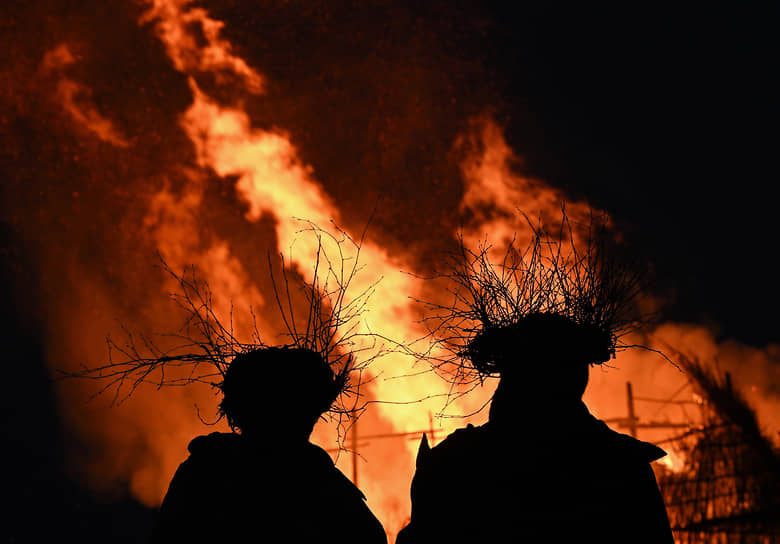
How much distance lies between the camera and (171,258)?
15.8 metres

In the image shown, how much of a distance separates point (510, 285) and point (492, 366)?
54 centimetres

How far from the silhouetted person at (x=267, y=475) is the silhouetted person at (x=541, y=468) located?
1.16 ft

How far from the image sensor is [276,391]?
9.05 feet

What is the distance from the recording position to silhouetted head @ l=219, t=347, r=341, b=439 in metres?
2.75

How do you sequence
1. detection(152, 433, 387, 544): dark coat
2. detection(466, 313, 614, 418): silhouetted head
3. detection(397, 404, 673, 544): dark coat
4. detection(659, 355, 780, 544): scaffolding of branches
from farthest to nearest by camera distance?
1. detection(659, 355, 780, 544): scaffolding of branches
2. detection(466, 313, 614, 418): silhouetted head
3. detection(152, 433, 387, 544): dark coat
4. detection(397, 404, 673, 544): dark coat

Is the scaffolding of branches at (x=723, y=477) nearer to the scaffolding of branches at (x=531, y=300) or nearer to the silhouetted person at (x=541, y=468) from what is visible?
the scaffolding of branches at (x=531, y=300)

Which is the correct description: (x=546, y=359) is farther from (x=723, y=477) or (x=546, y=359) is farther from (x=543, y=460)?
(x=723, y=477)

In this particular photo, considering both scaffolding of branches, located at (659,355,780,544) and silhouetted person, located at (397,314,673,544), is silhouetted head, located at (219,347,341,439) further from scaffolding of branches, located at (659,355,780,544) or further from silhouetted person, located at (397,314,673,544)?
scaffolding of branches, located at (659,355,780,544)

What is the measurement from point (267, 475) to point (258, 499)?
10cm

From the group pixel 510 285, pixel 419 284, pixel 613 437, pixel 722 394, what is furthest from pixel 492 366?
pixel 419 284

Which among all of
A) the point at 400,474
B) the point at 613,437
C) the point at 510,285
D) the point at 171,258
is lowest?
the point at 613,437

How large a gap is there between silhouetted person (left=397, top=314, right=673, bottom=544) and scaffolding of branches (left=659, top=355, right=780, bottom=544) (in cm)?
804

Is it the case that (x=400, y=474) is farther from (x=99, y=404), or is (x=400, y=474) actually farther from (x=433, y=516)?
(x=433, y=516)

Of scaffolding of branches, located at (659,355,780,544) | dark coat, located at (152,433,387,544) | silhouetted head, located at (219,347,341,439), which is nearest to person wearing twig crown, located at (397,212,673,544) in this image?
dark coat, located at (152,433,387,544)
